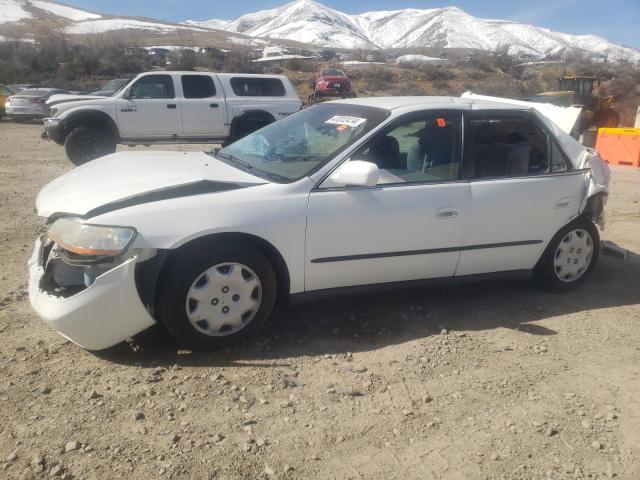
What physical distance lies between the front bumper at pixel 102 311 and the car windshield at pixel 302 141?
3.64ft

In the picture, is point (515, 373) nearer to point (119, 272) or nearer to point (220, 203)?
point (220, 203)

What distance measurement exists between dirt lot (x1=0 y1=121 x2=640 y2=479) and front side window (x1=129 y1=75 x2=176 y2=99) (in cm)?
805

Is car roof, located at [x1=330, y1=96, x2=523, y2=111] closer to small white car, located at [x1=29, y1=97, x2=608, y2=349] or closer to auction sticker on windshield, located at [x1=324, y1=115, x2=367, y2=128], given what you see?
small white car, located at [x1=29, y1=97, x2=608, y2=349]

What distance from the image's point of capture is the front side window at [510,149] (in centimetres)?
408

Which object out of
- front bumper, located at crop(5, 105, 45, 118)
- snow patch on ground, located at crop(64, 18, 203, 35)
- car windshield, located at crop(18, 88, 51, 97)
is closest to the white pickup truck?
front bumper, located at crop(5, 105, 45, 118)

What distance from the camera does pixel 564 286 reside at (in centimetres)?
456

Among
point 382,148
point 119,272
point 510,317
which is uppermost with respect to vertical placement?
point 382,148

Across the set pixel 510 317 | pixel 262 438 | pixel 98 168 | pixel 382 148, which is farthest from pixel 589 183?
pixel 98 168

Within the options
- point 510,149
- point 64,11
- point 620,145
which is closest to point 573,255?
point 510,149

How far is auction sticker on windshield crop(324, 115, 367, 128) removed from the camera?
386 cm

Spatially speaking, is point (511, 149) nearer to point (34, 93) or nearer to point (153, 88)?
point (153, 88)

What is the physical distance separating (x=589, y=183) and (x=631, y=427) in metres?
2.17

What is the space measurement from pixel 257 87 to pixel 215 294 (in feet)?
33.1

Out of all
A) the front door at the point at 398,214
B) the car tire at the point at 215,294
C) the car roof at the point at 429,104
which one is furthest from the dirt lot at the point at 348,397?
the car roof at the point at 429,104
